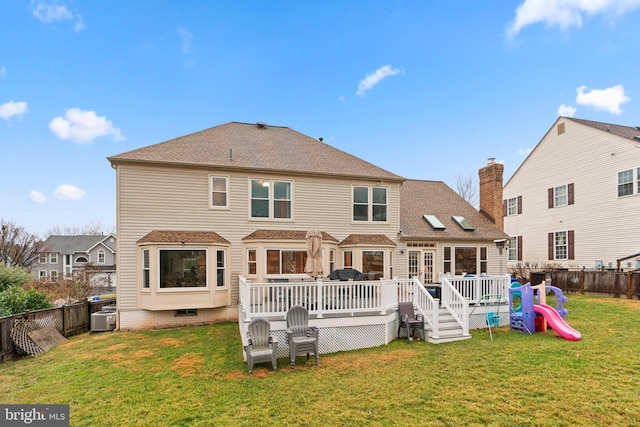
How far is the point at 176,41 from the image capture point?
16.8 metres

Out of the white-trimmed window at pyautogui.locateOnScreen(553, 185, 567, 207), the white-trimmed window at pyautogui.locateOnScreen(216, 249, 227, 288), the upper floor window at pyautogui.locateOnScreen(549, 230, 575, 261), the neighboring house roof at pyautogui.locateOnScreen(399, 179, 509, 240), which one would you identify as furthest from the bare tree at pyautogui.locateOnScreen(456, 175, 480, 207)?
the white-trimmed window at pyautogui.locateOnScreen(216, 249, 227, 288)

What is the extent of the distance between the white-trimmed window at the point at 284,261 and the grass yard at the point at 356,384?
3321 millimetres

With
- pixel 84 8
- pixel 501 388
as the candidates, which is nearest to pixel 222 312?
pixel 501 388

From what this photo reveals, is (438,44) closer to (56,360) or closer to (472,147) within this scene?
(472,147)

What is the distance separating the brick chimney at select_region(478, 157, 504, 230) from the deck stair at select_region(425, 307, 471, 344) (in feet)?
30.3

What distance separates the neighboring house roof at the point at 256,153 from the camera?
1159 centimetres

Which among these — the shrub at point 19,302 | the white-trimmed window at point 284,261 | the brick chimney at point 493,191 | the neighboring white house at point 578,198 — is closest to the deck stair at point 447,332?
the white-trimmed window at point 284,261

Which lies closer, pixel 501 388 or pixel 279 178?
pixel 501 388

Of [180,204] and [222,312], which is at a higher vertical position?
[180,204]

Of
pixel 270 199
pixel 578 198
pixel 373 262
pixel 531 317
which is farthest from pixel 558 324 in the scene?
pixel 578 198

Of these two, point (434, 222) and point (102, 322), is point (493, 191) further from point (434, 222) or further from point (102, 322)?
point (102, 322)

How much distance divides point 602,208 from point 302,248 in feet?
60.6

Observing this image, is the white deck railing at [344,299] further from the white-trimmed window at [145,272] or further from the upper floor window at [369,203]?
the white-trimmed window at [145,272]

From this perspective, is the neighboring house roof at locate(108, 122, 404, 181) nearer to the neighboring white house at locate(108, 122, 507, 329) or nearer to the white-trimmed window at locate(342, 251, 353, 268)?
the neighboring white house at locate(108, 122, 507, 329)
